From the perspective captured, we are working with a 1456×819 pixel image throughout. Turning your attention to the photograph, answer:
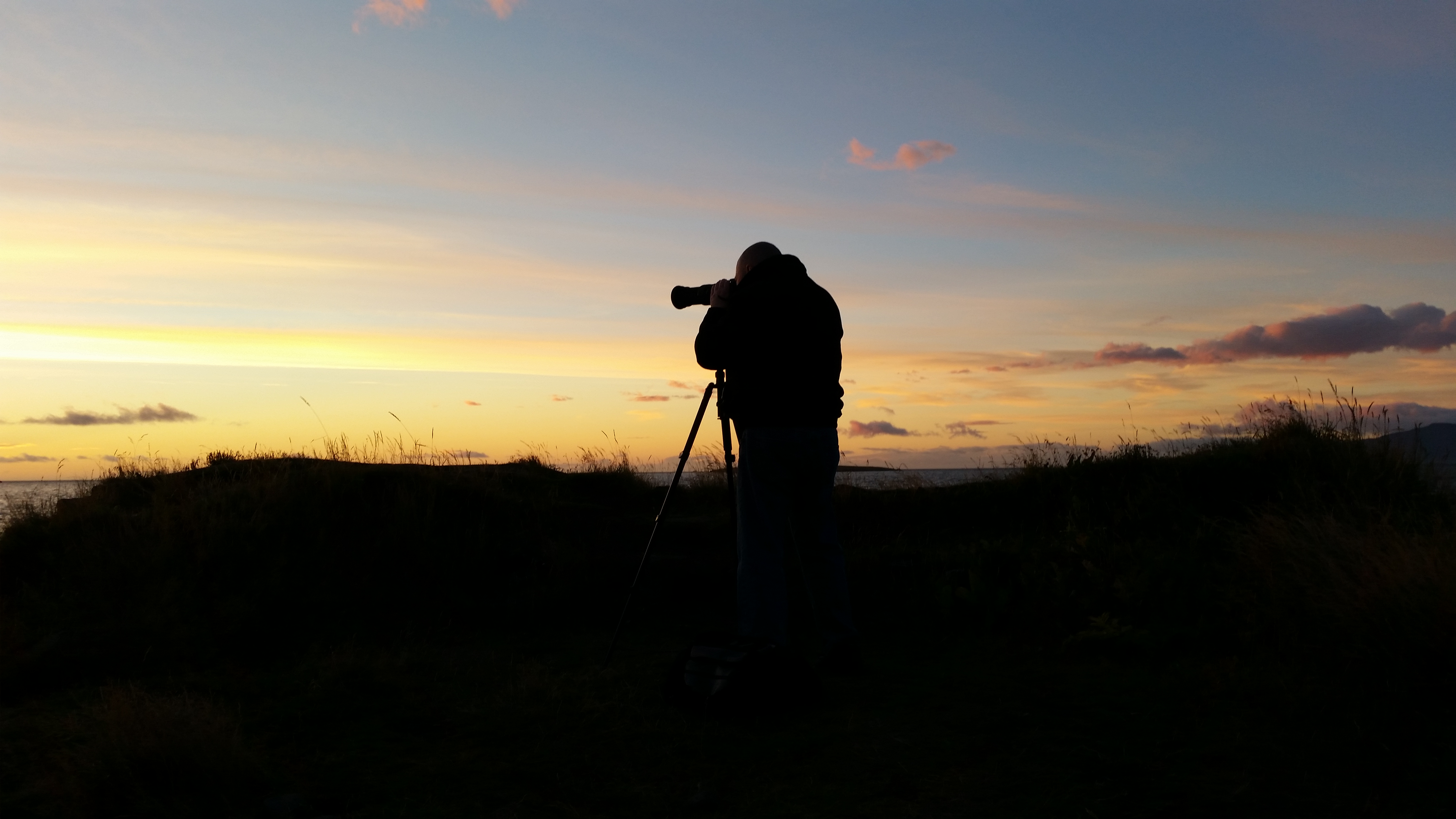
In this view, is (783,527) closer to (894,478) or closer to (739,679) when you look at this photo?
(739,679)

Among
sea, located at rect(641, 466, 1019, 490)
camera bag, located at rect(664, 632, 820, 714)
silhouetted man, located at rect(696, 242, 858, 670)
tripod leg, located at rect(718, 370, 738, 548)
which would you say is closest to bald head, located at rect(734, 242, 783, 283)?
silhouetted man, located at rect(696, 242, 858, 670)

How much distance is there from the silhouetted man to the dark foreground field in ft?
1.81

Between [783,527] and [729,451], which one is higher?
[729,451]

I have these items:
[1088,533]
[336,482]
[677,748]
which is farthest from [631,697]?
[336,482]

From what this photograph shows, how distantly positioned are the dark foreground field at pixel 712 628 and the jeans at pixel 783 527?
499 mm

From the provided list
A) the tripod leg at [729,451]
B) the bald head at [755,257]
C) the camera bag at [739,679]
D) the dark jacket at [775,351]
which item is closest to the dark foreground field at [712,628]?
the camera bag at [739,679]

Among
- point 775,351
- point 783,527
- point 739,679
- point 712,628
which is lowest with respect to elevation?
point 712,628

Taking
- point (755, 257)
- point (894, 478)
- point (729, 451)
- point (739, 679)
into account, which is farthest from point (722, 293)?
point (894, 478)

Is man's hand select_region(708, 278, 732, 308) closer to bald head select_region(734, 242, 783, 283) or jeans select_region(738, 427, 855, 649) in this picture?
bald head select_region(734, 242, 783, 283)

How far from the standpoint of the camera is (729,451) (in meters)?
5.69

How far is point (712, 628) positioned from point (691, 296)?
243cm

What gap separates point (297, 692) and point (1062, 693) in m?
3.97

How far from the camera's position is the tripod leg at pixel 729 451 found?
5.35 m

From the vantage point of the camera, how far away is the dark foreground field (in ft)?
11.3
